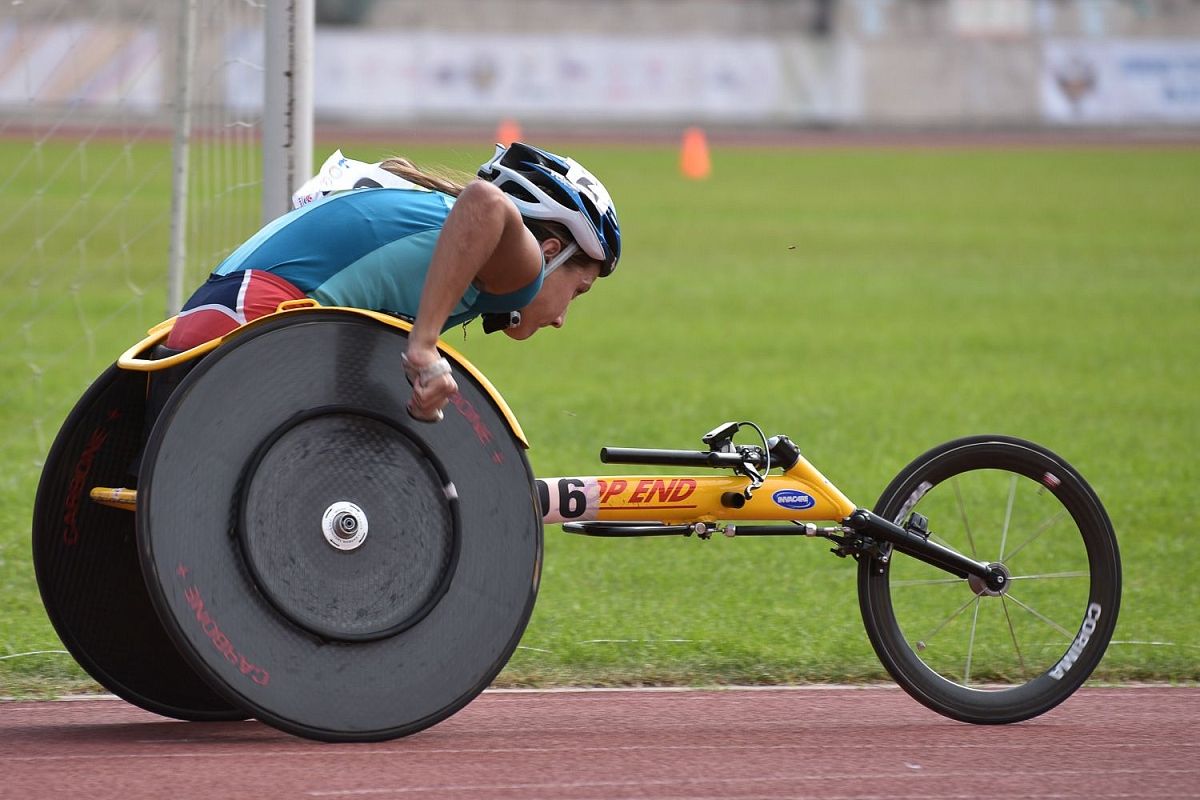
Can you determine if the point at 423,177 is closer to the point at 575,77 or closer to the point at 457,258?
the point at 457,258

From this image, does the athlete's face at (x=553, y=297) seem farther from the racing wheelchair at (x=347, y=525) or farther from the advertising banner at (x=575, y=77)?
the advertising banner at (x=575, y=77)

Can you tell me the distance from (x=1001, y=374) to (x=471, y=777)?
9.21 metres

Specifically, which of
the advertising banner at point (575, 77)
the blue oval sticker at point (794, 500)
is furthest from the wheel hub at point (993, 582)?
the advertising banner at point (575, 77)

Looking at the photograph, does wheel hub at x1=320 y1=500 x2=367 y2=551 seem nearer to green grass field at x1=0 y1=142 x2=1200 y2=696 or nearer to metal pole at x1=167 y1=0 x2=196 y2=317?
green grass field at x1=0 y1=142 x2=1200 y2=696

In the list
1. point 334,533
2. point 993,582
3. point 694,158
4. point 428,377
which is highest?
point 694,158

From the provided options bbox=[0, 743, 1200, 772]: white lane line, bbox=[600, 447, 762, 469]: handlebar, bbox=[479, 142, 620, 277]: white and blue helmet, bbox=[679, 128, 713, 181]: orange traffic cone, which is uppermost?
bbox=[679, 128, 713, 181]: orange traffic cone

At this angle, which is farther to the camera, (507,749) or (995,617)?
(995,617)

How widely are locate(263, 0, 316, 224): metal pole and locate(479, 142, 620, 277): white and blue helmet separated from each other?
1.88 meters

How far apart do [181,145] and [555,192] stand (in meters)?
3.88

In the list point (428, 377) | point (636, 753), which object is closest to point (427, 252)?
point (428, 377)

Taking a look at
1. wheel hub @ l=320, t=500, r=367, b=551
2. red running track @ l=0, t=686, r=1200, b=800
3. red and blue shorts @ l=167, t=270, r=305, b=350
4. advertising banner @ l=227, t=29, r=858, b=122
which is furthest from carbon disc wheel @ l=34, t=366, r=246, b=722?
advertising banner @ l=227, t=29, r=858, b=122

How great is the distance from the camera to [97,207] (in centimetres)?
2108

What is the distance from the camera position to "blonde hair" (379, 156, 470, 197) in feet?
15.1

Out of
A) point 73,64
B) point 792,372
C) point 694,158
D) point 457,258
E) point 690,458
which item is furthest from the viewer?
point 694,158
